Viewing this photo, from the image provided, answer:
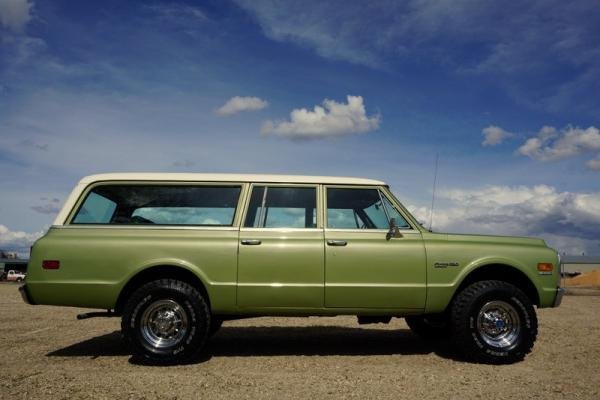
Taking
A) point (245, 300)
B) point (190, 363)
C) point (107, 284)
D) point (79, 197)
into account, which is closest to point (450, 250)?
point (245, 300)

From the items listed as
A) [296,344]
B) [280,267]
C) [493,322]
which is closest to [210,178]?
[280,267]

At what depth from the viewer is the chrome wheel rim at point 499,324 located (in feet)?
17.8

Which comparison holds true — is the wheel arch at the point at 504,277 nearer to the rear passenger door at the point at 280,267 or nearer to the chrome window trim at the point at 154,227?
the rear passenger door at the point at 280,267

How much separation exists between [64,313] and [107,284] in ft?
19.6

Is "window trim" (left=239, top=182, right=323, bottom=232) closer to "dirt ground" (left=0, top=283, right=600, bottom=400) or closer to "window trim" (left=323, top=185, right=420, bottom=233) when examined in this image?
"window trim" (left=323, top=185, right=420, bottom=233)

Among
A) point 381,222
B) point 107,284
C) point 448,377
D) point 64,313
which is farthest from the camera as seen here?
point 64,313

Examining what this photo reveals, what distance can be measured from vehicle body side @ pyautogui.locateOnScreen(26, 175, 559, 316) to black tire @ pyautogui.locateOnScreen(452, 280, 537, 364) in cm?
20

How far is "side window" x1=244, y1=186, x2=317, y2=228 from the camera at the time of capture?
556cm

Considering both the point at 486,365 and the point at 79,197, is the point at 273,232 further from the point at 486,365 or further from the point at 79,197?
the point at 486,365

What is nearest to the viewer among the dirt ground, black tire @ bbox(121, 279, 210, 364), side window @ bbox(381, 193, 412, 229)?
the dirt ground

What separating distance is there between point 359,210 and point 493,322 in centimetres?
Answer: 190

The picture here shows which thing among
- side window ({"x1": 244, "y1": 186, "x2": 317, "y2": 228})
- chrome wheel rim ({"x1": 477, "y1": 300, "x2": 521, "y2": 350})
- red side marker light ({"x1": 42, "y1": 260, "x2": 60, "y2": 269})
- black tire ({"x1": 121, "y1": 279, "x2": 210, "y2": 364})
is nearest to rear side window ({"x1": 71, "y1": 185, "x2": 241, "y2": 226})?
side window ({"x1": 244, "y1": 186, "x2": 317, "y2": 228})

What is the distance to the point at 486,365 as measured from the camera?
5.32 metres

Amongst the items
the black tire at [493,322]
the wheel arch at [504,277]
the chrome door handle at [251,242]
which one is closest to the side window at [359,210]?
the chrome door handle at [251,242]
